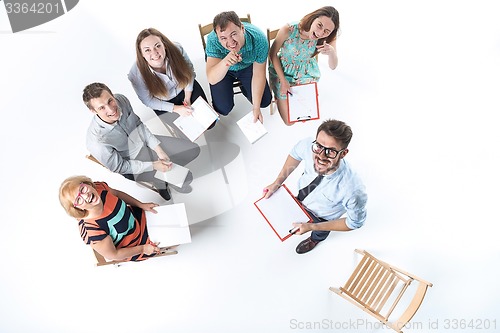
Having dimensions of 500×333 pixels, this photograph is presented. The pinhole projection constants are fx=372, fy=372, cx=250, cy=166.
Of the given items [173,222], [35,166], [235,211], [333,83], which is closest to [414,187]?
[333,83]

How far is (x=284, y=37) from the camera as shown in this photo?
2.70 m

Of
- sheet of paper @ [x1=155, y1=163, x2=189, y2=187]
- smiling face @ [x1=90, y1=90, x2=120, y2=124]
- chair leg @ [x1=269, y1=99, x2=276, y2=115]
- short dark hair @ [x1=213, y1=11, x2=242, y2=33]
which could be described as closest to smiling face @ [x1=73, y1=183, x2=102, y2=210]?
smiling face @ [x1=90, y1=90, x2=120, y2=124]

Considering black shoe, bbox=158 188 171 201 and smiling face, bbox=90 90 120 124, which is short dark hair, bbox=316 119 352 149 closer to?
smiling face, bbox=90 90 120 124

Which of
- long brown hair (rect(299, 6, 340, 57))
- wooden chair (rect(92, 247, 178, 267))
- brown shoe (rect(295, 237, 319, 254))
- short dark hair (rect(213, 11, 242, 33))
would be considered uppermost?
short dark hair (rect(213, 11, 242, 33))

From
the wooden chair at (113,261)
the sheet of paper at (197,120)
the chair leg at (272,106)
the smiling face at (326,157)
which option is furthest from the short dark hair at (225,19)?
the wooden chair at (113,261)

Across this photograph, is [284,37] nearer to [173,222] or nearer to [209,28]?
[209,28]

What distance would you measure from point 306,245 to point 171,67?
169cm

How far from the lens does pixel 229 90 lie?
3006 millimetres

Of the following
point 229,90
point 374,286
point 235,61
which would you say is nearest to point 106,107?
point 235,61

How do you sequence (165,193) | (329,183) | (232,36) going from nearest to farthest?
(329,183), (232,36), (165,193)

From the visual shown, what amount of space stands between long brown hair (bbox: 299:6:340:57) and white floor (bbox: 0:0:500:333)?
2.70ft

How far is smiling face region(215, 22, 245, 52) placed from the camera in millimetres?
2338

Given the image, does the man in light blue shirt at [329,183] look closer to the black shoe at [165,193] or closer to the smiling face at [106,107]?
the black shoe at [165,193]

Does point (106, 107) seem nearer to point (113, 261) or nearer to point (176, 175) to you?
point (176, 175)
